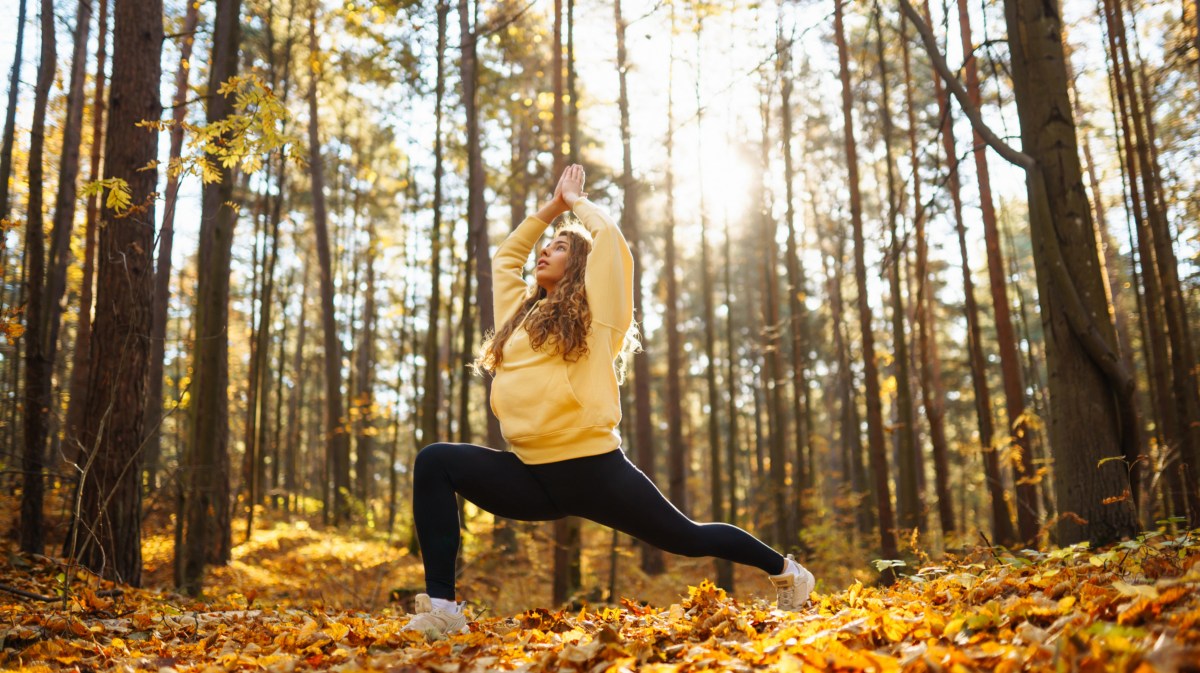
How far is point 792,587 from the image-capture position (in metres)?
3.90

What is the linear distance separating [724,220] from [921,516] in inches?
329

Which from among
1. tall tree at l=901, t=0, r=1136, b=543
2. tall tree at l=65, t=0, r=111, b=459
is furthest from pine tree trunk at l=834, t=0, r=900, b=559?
tall tree at l=65, t=0, r=111, b=459

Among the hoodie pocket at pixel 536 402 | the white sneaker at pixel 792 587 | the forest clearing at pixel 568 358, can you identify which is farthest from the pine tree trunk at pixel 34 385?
the white sneaker at pixel 792 587

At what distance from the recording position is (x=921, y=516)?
484 inches

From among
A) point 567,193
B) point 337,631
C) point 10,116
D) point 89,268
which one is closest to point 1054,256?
point 567,193

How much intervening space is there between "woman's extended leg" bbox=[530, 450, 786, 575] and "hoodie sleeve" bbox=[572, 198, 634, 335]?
2.13ft

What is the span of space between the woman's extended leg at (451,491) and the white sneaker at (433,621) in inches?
2.4

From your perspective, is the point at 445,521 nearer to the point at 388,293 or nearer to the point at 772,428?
the point at 772,428

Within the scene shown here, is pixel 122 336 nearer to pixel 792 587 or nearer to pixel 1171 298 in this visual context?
pixel 792 587

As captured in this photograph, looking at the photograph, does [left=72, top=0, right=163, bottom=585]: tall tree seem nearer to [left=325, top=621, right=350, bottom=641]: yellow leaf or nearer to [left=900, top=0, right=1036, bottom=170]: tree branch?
[left=325, top=621, right=350, bottom=641]: yellow leaf

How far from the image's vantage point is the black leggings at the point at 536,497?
11.6 feet

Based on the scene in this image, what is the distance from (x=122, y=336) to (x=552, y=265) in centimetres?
426

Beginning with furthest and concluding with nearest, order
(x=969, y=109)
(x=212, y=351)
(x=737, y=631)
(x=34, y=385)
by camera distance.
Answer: (x=212, y=351)
(x=34, y=385)
(x=969, y=109)
(x=737, y=631)

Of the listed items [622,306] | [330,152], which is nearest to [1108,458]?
[622,306]
